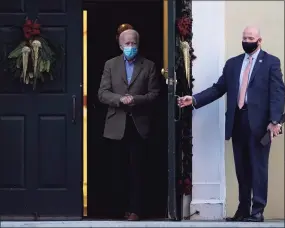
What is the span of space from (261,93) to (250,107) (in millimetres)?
159

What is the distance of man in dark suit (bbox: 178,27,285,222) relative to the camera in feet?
28.5

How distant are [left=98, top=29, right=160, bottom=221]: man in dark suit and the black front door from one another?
0.33m

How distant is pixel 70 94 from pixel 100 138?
1093 millimetres

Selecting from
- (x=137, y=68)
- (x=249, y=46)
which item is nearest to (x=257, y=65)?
(x=249, y=46)

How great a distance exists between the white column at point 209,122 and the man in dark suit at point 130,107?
474mm

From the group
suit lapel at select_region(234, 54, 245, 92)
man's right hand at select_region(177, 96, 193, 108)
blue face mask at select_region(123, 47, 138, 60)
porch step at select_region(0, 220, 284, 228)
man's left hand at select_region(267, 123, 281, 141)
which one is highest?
blue face mask at select_region(123, 47, 138, 60)

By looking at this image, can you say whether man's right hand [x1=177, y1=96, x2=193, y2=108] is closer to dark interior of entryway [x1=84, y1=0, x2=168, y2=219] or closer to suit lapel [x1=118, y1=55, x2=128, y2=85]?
suit lapel [x1=118, y1=55, x2=128, y2=85]

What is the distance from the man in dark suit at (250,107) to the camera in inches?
342

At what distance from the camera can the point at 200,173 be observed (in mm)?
9156

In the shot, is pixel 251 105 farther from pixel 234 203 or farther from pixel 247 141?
pixel 234 203

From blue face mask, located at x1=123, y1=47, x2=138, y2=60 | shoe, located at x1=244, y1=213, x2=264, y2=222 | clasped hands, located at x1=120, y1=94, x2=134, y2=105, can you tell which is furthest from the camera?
blue face mask, located at x1=123, y1=47, x2=138, y2=60

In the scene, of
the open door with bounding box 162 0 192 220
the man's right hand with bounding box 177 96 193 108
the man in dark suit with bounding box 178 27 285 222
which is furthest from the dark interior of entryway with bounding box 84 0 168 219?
the man in dark suit with bounding box 178 27 285 222

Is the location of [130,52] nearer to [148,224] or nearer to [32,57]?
[32,57]

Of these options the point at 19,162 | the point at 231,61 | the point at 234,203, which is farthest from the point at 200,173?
the point at 19,162
